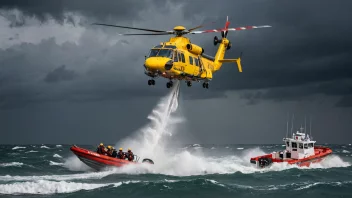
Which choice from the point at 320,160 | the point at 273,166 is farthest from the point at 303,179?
the point at 320,160

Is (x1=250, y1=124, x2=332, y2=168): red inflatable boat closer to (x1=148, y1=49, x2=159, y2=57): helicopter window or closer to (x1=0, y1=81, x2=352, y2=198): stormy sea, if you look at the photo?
(x1=0, y1=81, x2=352, y2=198): stormy sea

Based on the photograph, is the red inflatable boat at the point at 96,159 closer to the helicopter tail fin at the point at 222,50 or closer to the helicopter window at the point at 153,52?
the helicopter tail fin at the point at 222,50

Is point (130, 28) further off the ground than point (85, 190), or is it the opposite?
point (130, 28)

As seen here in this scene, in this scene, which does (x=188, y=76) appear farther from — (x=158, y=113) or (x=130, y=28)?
(x=158, y=113)

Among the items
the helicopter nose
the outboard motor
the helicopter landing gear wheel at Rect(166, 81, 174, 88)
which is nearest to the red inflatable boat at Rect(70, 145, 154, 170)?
the helicopter landing gear wheel at Rect(166, 81, 174, 88)

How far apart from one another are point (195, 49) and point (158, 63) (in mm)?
4443

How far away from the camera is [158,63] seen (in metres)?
23.6

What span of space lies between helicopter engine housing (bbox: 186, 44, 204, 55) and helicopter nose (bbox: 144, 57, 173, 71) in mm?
3078

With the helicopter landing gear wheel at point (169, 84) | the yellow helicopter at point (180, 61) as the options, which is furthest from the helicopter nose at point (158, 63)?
the helicopter landing gear wheel at point (169, 84)

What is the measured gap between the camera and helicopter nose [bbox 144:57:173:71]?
23578 mm

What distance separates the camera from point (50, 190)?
25.2 metres

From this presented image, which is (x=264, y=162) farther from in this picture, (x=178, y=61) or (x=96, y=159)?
(x=178, y=61)

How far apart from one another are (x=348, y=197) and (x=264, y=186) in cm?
509

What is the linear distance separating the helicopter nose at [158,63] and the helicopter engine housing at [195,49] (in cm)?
308
